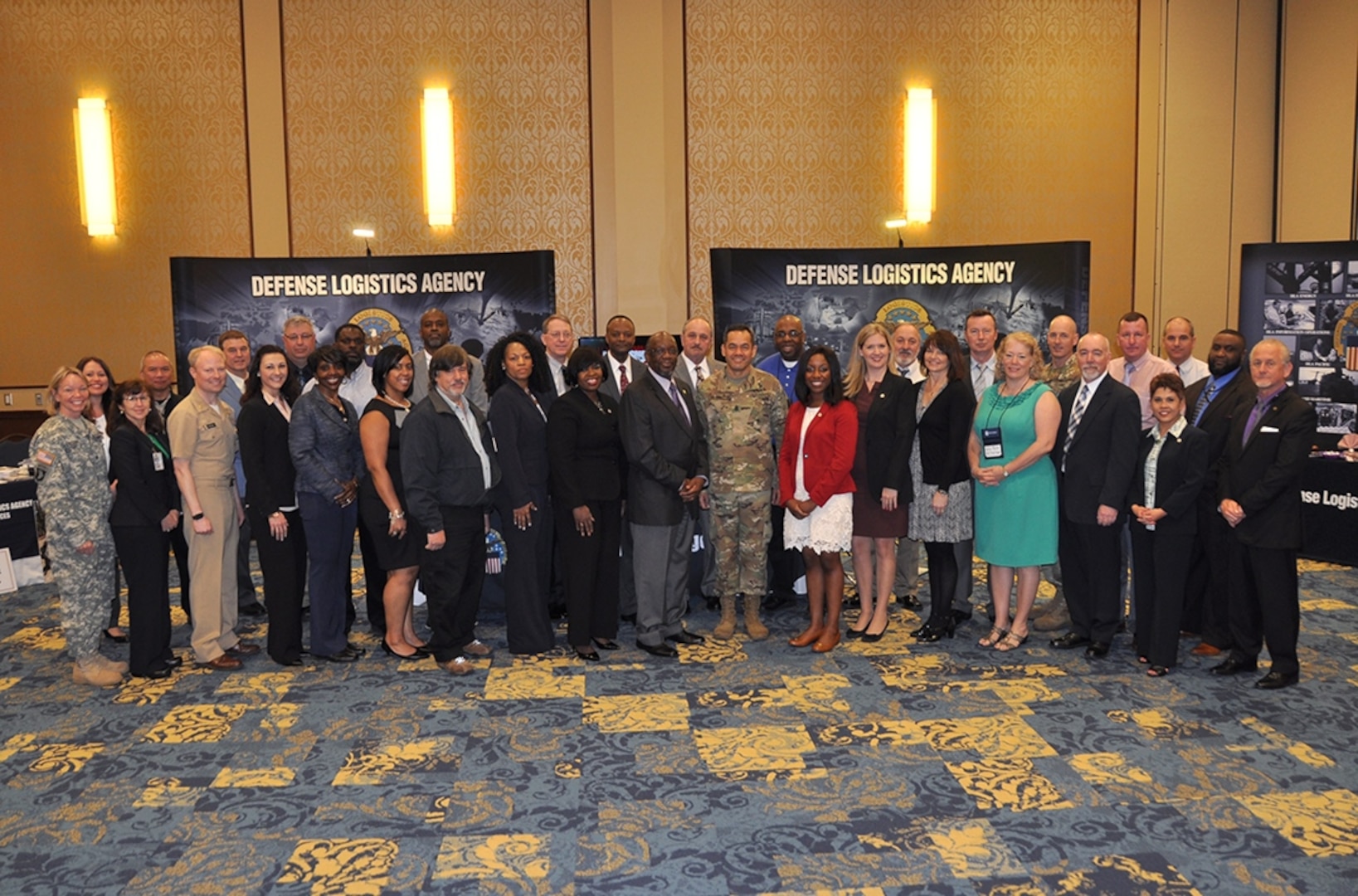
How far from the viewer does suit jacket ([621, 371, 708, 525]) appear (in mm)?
5023

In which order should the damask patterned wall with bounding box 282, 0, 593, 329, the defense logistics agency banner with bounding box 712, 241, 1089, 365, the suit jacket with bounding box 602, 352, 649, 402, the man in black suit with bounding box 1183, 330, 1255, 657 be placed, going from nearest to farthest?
the man in black suit with bounding box 1183, 330, 1255, 657, the suit jacket with bounding box 602, 352, 649, 402, the defense logistics agency banner with bounding box 712, 241, 1089, 365, the damask patterned wall with bounding box 282, 0, 593, 329

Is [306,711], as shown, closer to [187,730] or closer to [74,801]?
[187,730]

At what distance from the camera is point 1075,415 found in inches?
199

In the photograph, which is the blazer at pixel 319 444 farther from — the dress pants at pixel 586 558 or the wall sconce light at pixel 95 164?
the wall sconce light at pixel 95 164

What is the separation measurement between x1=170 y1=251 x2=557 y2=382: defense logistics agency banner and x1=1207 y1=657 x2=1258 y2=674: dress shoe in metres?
5.03

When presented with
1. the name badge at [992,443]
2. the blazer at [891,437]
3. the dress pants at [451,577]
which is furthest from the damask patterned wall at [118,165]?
the name badge at [992,443]

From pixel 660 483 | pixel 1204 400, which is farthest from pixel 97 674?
pixel 1204 400

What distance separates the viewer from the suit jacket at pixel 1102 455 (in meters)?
4.84

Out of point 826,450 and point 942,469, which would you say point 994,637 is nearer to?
point 942,469

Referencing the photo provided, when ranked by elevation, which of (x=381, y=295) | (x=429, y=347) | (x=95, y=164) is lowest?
(x=429, y=347)

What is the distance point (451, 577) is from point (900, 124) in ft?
20.0

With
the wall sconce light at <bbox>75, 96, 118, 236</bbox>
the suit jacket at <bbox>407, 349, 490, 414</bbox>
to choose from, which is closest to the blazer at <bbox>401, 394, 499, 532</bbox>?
the suit jacket at <bbox>407, 349, 490, 414</bbox>

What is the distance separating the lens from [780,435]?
5484 mm

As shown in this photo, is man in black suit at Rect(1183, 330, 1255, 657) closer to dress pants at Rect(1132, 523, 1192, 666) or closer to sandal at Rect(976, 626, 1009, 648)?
dress pants at Rect(1132, 523, 1192, 666)
